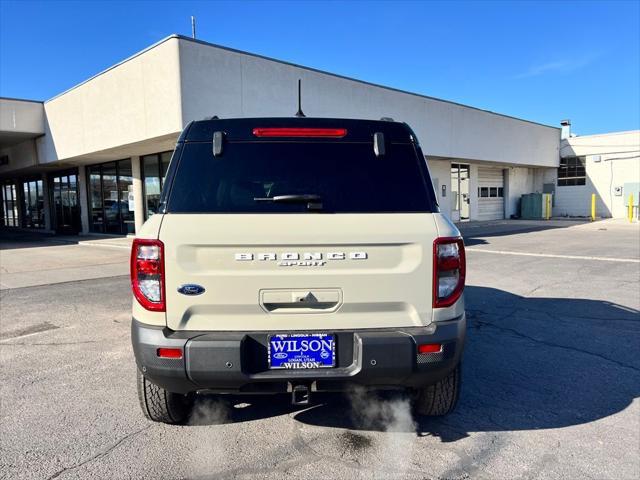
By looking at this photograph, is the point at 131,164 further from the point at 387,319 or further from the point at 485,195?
the point at 485,195

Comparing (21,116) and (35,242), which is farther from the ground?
(21,116)

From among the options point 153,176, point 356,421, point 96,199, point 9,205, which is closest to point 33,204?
point 9,205

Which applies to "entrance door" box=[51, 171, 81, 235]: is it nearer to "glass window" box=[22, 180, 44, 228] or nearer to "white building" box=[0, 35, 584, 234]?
"white building" box=[0, 35, 584, 234]

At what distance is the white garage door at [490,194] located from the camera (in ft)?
90.7

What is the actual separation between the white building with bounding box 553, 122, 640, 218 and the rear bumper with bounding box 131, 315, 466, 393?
29705 mm

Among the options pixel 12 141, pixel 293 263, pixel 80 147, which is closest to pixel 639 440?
pixel 293 263

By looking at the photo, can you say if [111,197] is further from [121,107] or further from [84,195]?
[121,107]

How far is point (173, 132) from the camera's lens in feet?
41.4

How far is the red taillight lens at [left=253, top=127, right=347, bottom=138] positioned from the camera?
9.63ft

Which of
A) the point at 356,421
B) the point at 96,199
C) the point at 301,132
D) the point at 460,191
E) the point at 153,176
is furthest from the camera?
the point at 460,191

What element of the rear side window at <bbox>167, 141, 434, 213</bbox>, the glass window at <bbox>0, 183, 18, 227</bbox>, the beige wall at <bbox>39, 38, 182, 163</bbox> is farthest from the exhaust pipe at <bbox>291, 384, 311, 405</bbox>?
the glass window at <bbox>0, 183, 18, 227</bbox>

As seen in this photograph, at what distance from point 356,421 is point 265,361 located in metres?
1.05

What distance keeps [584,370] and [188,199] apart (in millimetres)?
3833

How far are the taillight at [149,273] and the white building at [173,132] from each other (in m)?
10.5
